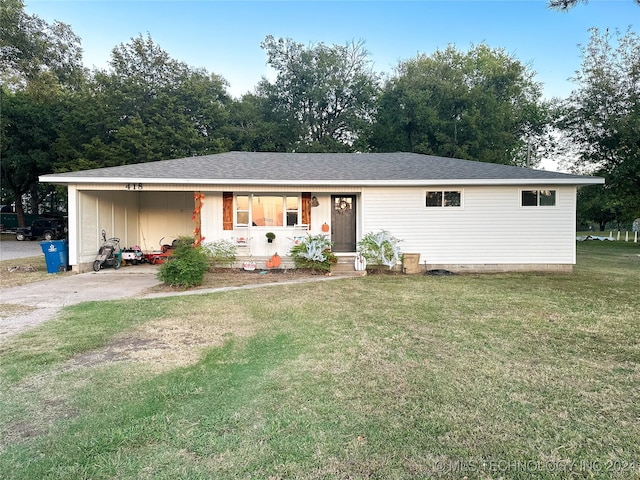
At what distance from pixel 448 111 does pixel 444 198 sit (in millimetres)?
15416

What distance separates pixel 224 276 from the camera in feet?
30.0

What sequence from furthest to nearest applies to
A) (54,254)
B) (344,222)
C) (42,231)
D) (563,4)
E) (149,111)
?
(149,111)
(42,231)
(344,222)
(54,254)
(563,4)

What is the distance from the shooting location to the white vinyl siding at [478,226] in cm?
970

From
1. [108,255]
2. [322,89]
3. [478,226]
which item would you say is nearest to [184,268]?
[108,255]

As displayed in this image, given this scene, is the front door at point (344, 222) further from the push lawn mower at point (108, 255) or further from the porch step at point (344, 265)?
the push lawn mower at point (108, 255)

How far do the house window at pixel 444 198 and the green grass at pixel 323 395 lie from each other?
15.9 feet

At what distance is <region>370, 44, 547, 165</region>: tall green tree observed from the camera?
21562mm

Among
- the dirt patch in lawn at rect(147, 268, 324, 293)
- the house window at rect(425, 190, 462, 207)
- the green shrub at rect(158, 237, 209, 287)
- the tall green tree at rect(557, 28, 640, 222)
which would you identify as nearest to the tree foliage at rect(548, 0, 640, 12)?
the house window at rect(425, 190, 462, 207)

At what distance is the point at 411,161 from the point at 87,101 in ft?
69.9

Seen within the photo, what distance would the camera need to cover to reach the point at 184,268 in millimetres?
7309

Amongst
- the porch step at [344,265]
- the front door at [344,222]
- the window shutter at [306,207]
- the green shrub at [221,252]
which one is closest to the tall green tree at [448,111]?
the front door at [344,222]

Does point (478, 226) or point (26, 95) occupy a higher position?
point (26, 95)

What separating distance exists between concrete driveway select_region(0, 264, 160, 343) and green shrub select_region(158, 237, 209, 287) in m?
0.57

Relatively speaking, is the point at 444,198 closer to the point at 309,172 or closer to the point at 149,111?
the point at 309,172
